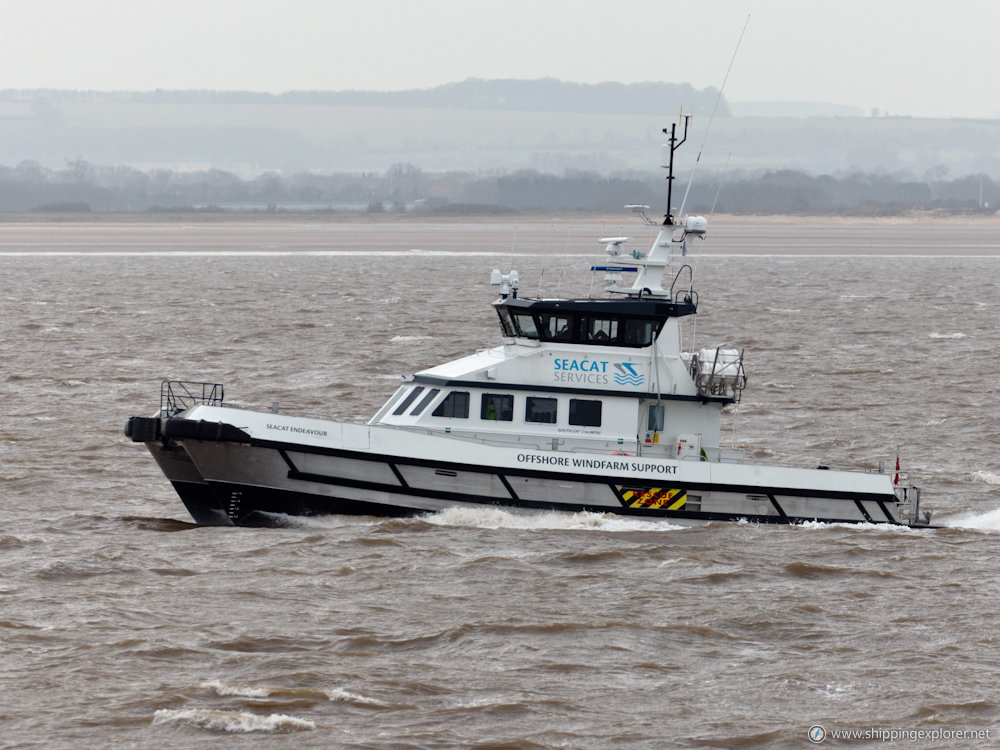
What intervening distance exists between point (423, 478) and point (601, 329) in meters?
3.82

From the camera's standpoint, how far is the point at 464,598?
18266 millimetres

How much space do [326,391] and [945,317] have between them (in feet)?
106

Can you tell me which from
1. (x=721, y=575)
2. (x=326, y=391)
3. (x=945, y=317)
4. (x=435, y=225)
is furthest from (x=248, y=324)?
(x=435, y=225)

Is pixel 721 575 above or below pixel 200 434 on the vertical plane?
below

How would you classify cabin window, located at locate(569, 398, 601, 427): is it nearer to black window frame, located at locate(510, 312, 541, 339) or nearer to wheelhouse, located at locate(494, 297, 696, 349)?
wheelhouse, located at locate(494, 297, 696, 349)

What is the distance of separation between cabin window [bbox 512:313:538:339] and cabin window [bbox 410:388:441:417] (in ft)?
5.53

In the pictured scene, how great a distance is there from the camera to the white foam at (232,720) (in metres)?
14.1

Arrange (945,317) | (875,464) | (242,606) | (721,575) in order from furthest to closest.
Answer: (945,317) < (875,464) < (721,575) < (242,606)

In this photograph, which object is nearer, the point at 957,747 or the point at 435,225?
the point at 957,747

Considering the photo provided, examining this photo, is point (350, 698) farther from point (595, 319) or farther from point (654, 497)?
point (595, 319)

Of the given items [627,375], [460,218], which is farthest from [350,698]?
[460,218]

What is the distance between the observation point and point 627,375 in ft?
73.3

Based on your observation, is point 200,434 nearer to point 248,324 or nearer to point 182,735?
point 182,735

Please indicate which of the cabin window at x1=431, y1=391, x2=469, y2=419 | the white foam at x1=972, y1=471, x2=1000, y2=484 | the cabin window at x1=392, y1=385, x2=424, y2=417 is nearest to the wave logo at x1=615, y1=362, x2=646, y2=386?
the cabin window at x1=431, y1=391, x2=469, y2=419
